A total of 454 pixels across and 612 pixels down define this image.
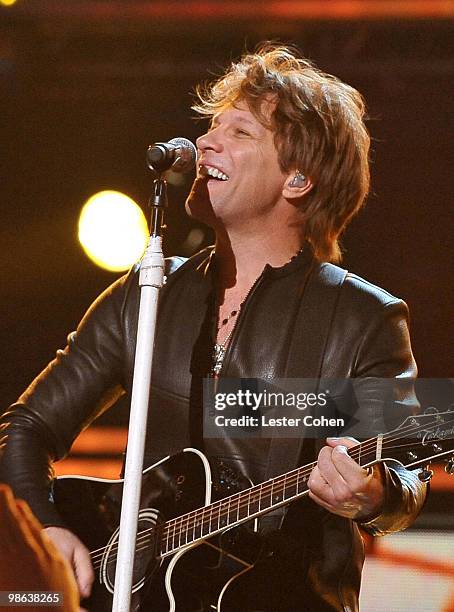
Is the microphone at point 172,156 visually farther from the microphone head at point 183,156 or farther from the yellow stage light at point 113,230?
the yellow stage light at point 113,230

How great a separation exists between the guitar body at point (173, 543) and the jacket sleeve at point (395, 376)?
11.7 inches

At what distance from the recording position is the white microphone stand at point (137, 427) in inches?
65.4

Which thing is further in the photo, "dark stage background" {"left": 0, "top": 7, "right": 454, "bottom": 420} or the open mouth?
"dark stage background" {"left": 0, "top": 7, "right": 454, "bottom": 420}

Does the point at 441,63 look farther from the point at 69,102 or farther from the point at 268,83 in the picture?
the point at 69,102

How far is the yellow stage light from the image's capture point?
303cm

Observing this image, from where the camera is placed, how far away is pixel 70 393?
2.24 m

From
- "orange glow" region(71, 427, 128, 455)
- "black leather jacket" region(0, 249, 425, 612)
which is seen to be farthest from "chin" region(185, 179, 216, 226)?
"orange glow" region(71, 427, 128, 455)

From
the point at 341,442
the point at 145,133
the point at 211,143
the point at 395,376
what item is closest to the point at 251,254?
the point at 211,143

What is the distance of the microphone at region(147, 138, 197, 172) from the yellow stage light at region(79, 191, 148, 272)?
120 centimetres

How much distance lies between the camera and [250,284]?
225cm

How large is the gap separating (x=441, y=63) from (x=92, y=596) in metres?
1.84

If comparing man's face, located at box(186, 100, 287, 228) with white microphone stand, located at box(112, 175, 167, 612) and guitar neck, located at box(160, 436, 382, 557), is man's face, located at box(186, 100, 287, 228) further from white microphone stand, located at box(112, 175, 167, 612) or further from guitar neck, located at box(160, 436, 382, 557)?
guitar neck, located at box(160, 436, 382, 557)

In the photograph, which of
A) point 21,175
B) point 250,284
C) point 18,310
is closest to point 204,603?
point 250,284

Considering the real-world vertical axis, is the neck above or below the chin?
below
